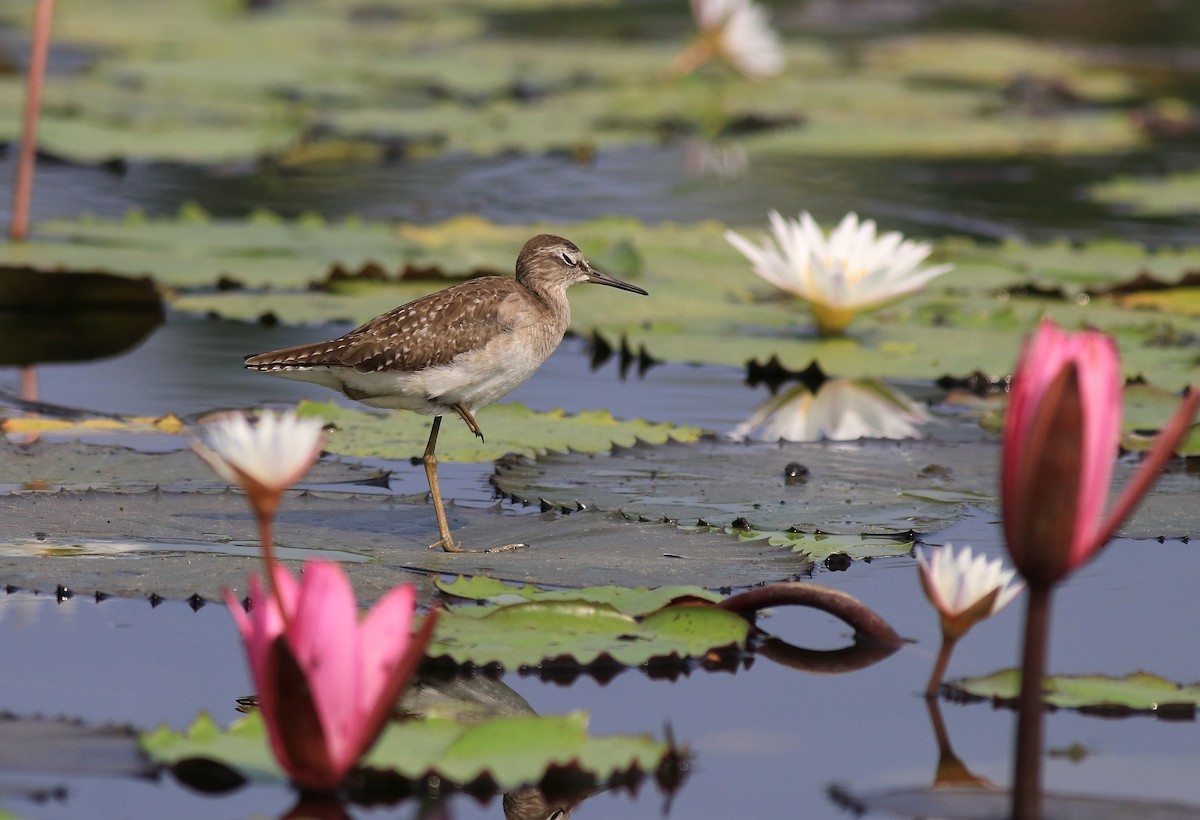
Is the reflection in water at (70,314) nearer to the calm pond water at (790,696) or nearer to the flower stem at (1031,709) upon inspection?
the calm pond water at (790,696)

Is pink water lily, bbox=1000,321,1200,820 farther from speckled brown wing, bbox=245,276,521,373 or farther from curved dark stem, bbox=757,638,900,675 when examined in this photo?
speckled brown wing, bbox=245,276,521,373

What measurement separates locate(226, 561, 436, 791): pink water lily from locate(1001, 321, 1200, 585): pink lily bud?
1.02 metres

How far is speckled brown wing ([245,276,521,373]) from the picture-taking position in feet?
16.4

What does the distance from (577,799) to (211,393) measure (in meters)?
3.84

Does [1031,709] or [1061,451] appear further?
[1031,709]

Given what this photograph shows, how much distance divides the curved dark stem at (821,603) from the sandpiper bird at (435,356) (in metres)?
1.19

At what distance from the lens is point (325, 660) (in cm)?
276

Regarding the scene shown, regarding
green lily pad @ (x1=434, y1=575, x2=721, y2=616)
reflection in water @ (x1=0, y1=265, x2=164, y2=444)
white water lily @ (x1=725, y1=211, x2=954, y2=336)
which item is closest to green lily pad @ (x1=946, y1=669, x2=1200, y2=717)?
green lily pad @ (x1=434, y1=575, x2=721, y2=616)

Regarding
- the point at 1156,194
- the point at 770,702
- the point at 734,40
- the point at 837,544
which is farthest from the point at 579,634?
the point at 734,40

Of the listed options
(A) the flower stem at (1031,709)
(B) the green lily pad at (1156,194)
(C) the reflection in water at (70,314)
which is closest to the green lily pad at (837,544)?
(A) the flower stem at (1031,709)

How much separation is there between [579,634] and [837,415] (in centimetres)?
286

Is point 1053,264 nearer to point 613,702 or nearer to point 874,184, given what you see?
point 874,184

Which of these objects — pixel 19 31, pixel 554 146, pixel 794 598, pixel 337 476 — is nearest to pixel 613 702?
pixel 794 598

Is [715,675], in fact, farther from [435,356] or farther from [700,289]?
[700,289]
